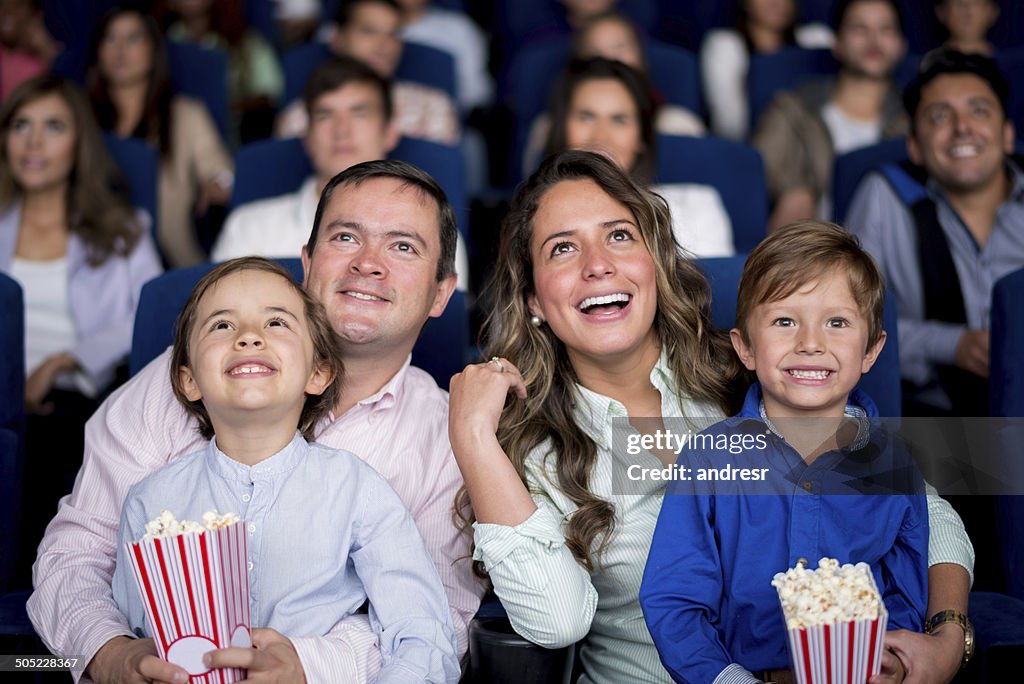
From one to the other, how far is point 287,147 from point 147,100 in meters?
0.78

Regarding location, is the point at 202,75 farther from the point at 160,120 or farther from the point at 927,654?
the point at 927,654

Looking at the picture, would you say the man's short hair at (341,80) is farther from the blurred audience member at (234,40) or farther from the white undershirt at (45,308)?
the blurred audience member at (234,40)

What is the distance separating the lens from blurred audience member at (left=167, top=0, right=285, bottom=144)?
15.2 ft

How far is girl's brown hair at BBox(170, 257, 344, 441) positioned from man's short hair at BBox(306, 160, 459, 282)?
0.22 metres

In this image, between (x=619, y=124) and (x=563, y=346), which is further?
(x=619, y=124)

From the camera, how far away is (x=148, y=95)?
12.7 ft

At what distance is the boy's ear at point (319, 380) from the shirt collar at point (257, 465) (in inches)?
3.5


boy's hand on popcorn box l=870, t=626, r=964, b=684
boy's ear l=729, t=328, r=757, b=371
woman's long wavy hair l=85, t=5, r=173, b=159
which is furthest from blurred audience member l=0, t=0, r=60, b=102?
boy's hand on popcorn box l=870, t=626, r=964, b=684

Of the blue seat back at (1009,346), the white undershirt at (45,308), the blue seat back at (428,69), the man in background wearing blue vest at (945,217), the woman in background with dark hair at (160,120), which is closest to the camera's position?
the blue seat back at (1009,346)

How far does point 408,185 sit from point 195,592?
2.86ft

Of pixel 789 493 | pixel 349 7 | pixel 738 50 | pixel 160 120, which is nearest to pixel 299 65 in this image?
pixel 349 7

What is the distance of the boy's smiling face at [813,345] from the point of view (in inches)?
66.1

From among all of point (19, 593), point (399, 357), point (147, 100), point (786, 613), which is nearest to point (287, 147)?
point (147, 100)

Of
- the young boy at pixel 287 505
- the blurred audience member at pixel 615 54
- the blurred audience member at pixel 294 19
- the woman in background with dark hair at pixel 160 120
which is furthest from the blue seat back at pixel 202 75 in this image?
the young boy at pixel 287 505
